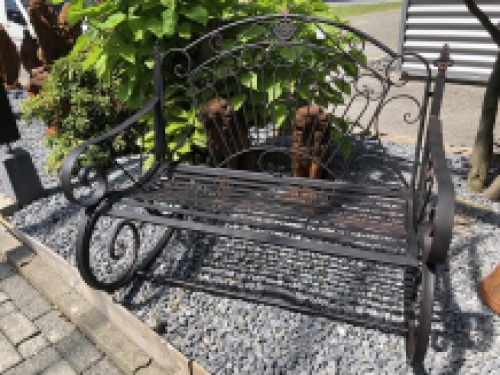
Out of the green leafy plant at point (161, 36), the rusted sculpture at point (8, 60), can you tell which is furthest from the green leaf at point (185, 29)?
the rusted sculpture at point (8, 60)

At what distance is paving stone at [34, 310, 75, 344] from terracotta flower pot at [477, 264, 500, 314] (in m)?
2.18

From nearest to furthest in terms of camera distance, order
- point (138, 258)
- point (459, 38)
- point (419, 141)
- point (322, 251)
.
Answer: point (322, 251) < point (419, 141) < point (138, 258) < point (459, 38)

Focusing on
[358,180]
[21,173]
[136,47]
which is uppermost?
[136,47]

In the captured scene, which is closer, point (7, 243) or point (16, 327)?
point (16, 327)

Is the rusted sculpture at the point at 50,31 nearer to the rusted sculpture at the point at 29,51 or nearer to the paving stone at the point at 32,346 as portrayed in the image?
the rusted sculpture at the point at 29,51

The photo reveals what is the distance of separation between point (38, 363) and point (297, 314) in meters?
1.34

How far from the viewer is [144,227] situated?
2.65 m

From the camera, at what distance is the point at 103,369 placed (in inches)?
74.7

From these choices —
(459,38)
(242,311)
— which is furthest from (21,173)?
(459,38)

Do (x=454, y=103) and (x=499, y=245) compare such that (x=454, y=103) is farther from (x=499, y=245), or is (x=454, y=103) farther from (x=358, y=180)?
(x=499, y=245)

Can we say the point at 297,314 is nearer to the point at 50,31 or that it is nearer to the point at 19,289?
the point at 19,289

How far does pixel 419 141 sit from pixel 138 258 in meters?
1.75

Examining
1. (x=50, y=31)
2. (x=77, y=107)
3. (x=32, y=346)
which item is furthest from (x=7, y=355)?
(x=50, y=31)

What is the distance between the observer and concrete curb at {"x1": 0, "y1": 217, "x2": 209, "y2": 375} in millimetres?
1844
